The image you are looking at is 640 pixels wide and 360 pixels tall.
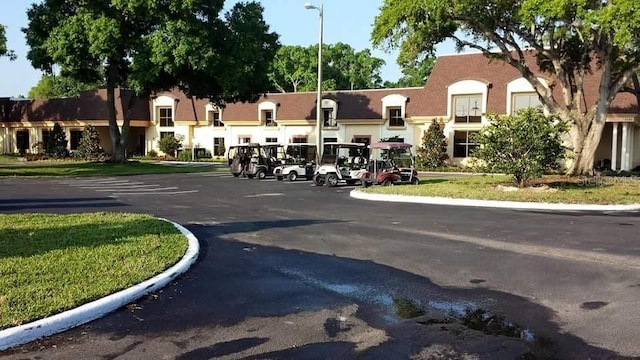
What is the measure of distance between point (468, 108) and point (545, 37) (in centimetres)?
1618

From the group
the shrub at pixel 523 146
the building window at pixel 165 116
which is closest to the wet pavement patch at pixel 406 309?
the shrub at pixel 523 146

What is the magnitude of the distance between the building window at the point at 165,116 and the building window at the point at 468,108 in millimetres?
28126

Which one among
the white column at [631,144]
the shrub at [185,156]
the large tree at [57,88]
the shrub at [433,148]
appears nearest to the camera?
the white column at [631,144]

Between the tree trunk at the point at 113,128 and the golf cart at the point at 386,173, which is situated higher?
the tree trunk at the point at 113,128

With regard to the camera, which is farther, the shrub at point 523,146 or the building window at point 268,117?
the building window at point 268,117

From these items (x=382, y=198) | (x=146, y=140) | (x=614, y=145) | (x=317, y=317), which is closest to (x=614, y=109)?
(x=614, y=145)

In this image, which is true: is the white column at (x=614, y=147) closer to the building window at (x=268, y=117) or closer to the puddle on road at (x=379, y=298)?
the building window at (x=268, y=117)

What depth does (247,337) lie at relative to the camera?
17.5ft

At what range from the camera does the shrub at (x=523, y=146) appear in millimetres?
18562

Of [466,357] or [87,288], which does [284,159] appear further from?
[466,357]

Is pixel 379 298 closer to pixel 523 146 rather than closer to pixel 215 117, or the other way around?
pixel 523 146

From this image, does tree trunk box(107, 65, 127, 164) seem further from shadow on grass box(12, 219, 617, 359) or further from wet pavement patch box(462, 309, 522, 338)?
wet pavement patch box(462, 309, 522, 338)

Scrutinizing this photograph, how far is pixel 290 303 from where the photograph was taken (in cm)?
651

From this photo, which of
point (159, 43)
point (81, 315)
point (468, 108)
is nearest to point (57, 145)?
point (159, 43)
